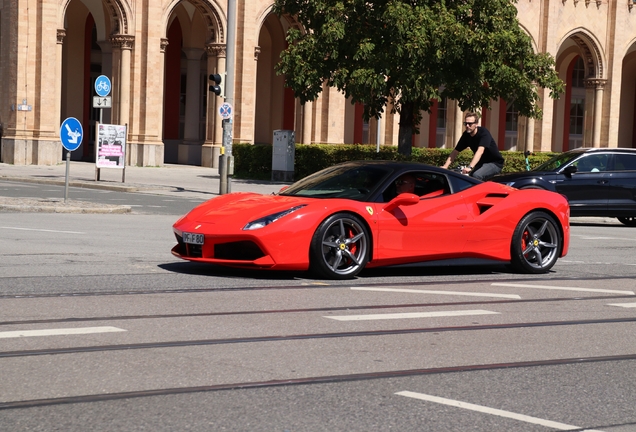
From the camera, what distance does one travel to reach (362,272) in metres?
11.4

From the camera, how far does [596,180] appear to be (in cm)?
2116

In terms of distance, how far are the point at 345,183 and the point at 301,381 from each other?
5.34m

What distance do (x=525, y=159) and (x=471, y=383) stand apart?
33.7 metres

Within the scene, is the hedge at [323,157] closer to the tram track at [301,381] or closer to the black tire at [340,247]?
the black tire at [340,247]

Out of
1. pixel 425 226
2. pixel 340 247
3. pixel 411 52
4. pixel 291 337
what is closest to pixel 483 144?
pixel 425 226

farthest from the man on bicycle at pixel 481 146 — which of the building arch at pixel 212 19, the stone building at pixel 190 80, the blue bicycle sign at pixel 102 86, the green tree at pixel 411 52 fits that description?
the building arch at pixel 212 19

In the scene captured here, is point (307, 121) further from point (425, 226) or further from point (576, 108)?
point (425, 226)

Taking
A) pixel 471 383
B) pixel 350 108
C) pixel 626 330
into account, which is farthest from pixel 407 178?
pixel 350 108

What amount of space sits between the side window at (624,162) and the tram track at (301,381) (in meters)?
15.1

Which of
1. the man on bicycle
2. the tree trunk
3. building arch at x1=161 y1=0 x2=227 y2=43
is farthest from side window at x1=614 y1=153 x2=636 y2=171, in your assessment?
building arch at x1=161 y1=0 x2=227 y2=43

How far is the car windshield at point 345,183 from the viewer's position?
35.8 feet

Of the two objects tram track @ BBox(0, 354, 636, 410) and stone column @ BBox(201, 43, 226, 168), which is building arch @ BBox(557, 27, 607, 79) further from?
tram track @ BBox(0, 354, 636, 410)

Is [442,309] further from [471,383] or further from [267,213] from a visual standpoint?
[471,383]

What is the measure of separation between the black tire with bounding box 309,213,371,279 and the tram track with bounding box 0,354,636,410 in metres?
3.79
